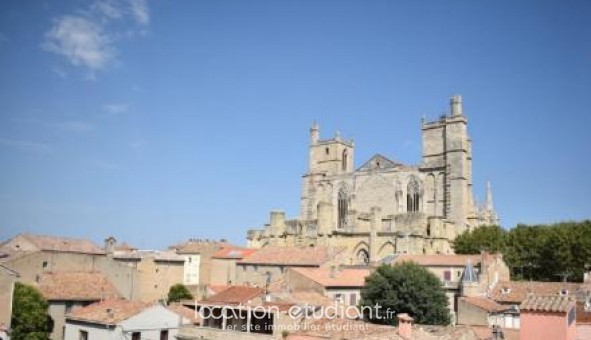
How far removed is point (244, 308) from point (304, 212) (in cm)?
5395

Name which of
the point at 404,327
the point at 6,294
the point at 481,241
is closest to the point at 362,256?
the point at 481,241

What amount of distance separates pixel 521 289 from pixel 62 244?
39.3 meters

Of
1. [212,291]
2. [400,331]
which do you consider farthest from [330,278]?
[400,331]

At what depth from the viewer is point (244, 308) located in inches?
1261

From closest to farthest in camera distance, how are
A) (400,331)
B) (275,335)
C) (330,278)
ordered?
1. (400,331)
2. (275,335)
3. (330,278)

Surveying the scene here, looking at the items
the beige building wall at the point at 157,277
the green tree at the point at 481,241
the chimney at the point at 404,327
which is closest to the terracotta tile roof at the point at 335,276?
the green tree at the point at 481,241

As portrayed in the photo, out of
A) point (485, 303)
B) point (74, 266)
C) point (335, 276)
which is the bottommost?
point (485, 303)

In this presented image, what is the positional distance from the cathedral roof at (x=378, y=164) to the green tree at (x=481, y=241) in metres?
17.1

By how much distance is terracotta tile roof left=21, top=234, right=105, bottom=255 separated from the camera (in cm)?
5169

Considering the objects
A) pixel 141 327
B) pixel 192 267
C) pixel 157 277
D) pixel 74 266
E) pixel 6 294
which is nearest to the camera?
pixel 6 294

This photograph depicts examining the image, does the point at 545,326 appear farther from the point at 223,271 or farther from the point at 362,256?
the point at 223,271

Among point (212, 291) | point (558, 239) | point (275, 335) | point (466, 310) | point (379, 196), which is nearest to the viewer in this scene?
point (275, 335)

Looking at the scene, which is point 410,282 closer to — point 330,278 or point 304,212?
point 330,278

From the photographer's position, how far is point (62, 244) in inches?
2124
